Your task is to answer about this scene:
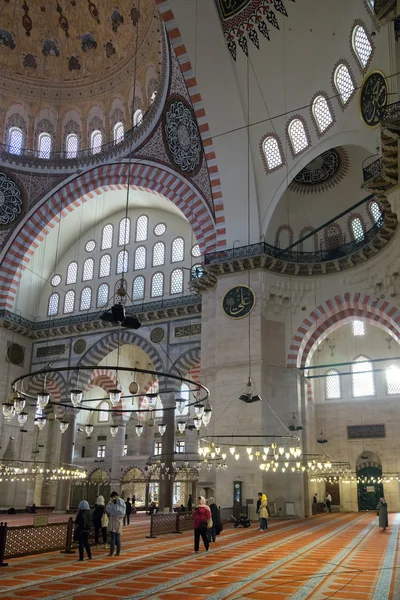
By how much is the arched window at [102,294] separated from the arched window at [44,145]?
483 centimetres

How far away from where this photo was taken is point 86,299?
2042 cm

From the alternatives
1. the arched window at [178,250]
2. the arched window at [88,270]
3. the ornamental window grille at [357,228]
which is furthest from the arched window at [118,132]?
the ornamental window grille at [357,228]

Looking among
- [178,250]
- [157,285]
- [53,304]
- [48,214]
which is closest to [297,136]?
[178,250]

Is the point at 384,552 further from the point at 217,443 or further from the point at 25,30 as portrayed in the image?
the point at 25,30

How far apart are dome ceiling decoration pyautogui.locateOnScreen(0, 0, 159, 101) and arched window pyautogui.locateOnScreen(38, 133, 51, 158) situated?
1723mm

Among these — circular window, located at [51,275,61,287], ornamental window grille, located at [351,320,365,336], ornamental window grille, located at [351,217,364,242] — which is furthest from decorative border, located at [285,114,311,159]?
circular window, located at [51,275,61,287]

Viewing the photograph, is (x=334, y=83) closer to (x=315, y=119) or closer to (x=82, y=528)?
(x=315, y=119)

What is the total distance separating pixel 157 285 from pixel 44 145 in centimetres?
631

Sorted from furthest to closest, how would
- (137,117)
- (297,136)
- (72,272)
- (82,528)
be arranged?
(72,272) < (137,117) < (297,136) < (82,528)

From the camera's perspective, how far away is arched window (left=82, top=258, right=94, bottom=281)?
20.8 metres

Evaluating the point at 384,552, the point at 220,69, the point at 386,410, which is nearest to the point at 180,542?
the point at 384,552

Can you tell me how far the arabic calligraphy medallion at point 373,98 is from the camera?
8.92 meters

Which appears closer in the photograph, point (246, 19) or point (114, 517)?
point (114, 517)

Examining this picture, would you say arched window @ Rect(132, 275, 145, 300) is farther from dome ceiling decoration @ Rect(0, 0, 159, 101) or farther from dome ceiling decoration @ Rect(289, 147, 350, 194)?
dome ceiling decoration @ Rect(0, 0, 159, 101)
